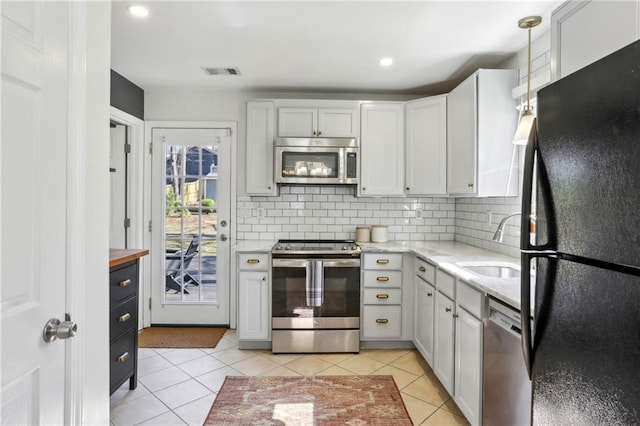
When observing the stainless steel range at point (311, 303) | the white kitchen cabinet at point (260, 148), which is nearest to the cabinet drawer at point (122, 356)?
the stainless steel range at point (311, 303)

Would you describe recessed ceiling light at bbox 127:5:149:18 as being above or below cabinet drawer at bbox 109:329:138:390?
above

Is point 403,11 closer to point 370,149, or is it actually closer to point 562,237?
point 370,149

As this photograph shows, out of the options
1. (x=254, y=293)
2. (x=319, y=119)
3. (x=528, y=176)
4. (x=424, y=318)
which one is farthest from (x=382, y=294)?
(x=528, y=176)

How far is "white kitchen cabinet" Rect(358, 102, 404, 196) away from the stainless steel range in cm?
84

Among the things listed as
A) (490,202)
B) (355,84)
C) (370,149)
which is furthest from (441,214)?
(355,84)

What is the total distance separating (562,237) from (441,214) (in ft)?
9.86

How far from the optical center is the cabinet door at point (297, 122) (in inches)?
135

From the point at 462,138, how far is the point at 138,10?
7.98ft

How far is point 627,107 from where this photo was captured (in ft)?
2.29

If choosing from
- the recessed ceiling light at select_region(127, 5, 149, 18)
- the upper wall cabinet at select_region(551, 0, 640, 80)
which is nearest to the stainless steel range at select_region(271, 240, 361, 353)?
the recessed ceiling light at select_region(127, 5, 149, 18)

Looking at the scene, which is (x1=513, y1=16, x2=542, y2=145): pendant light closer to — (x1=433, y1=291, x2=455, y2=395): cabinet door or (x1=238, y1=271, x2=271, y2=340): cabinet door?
(x1=433, y1=291, x2=455, y2=395): cabinet door

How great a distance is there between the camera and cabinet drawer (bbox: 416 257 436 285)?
267 cm

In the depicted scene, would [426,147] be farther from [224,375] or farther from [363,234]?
[224,375]

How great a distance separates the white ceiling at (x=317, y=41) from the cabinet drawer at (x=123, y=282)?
1565 millimetres
